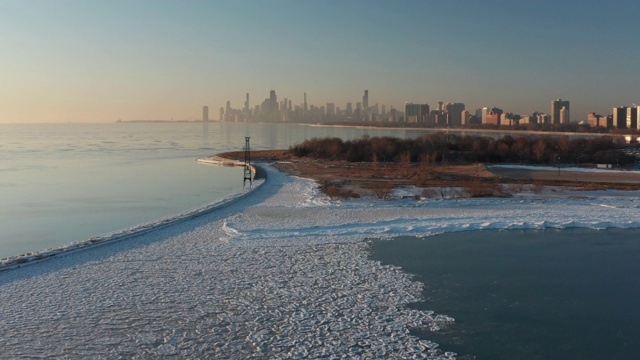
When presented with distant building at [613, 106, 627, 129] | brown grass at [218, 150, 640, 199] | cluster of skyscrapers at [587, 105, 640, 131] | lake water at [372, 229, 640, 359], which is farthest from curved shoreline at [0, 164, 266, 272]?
distant building at [613, 106, 627, 129]

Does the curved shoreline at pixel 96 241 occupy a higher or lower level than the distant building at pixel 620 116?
lower

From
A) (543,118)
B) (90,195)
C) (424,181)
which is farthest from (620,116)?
(90,195)

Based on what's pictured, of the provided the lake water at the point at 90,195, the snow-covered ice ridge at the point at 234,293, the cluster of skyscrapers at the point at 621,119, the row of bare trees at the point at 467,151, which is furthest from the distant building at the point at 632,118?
the snow-covered ice ridge at the point at 234,293

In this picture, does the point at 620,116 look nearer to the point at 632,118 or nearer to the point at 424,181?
the point at 632,118

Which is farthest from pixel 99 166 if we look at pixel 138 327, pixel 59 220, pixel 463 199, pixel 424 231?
pixel 138 327

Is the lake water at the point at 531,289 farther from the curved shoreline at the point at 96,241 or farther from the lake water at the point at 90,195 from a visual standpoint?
the lake water at the point at 90,195
